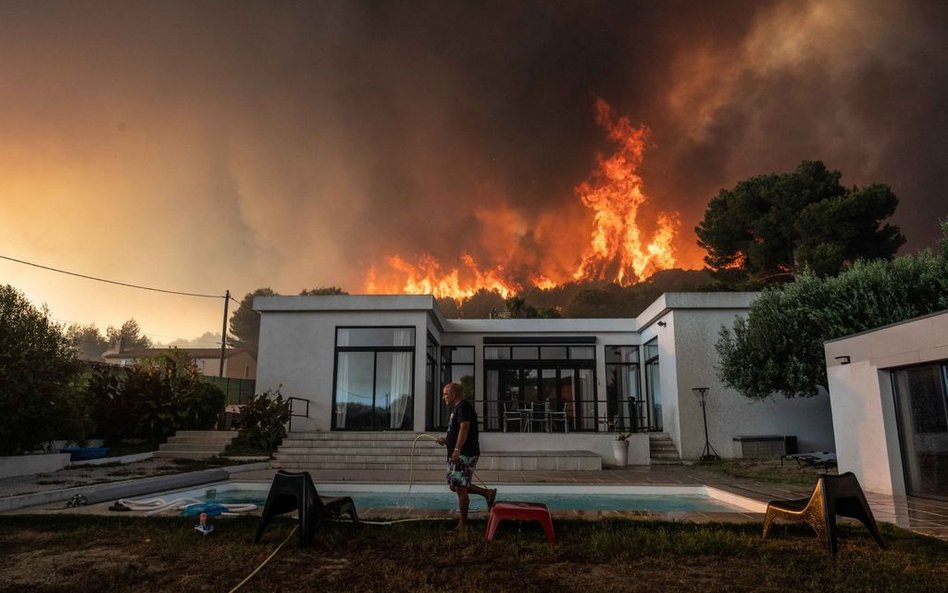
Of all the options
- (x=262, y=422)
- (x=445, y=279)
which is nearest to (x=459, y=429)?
(x=262, y=422)

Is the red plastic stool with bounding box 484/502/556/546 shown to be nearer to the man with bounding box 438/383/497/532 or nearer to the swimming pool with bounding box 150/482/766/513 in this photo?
the man with bounding box 438/383/497/532

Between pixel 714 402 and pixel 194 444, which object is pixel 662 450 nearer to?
pixel 714 402

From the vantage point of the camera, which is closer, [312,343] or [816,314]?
[816,314]

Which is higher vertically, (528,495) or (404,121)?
(404,121)

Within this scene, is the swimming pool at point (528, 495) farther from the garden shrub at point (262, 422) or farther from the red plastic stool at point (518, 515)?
the garden shrub at point (262, 422)

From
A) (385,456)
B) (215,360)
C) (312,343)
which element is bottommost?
(385,456)

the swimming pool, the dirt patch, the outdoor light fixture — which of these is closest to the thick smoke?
the swimming pool

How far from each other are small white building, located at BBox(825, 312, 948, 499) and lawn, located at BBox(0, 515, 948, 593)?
299 cm

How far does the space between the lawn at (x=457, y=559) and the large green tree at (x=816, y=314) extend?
22.2ft

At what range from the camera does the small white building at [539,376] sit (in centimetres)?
1314

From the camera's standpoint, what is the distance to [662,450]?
1349cm

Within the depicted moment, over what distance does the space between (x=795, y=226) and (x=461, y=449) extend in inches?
827

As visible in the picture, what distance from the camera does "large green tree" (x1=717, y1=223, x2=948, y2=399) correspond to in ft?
Answer: 35.1

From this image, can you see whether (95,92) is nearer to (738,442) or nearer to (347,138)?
(347,138)
